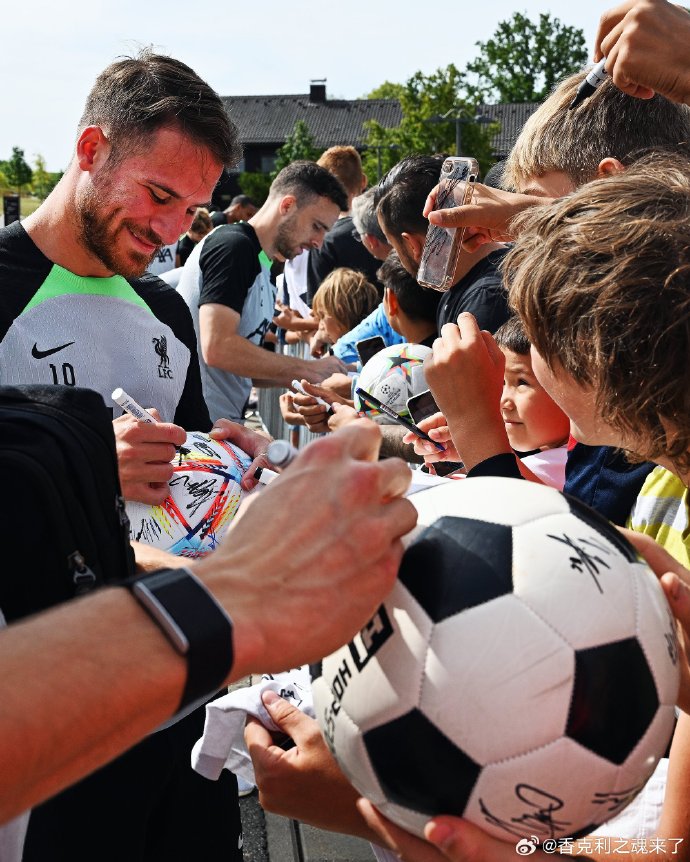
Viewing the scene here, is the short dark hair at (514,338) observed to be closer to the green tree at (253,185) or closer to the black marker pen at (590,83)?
the black marker pen at (590,83)

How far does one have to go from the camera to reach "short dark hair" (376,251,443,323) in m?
4.18

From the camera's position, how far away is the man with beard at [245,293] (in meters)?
5.22

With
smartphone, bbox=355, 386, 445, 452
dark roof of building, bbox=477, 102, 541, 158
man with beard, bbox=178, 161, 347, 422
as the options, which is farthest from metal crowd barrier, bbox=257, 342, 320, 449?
dark roof of building, bbox=477, 102, 541, 158

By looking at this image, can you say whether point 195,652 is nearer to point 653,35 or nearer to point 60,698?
point 60,698

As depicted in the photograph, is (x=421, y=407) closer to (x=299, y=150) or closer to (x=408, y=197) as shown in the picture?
(x=408, y=197)

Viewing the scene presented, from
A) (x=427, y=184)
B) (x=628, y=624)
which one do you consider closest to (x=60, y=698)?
(x=628, y=624)

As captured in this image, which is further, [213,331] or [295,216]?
A: [295,216]

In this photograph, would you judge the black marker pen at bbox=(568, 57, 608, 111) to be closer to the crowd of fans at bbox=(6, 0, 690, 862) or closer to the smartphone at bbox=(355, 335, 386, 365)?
the crowd of fans at bbox=(6, 0, 690, 862)

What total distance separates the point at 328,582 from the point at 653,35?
1.95 meters

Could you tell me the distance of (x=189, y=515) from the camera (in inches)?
104

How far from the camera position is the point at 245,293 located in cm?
538

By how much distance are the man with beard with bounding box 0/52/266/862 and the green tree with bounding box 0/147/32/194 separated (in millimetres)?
99399

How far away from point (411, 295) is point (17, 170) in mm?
102135

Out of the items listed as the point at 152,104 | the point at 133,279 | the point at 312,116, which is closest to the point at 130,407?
the point at 133,279
